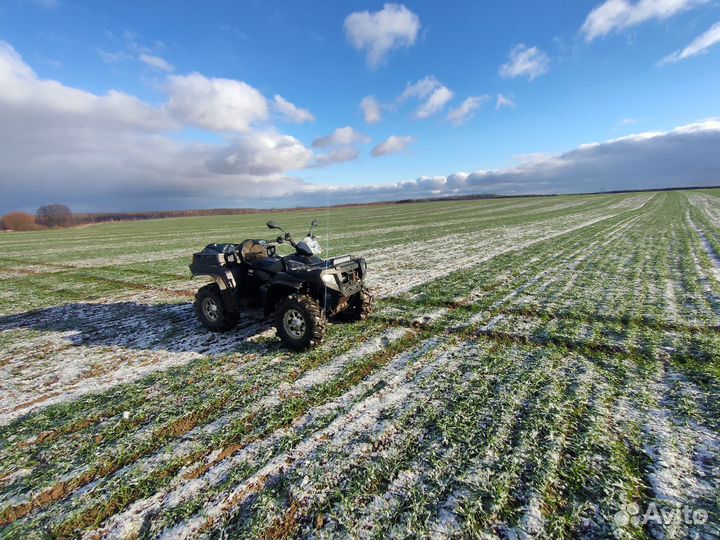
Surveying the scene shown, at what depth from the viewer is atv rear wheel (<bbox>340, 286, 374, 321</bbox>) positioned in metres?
6.66

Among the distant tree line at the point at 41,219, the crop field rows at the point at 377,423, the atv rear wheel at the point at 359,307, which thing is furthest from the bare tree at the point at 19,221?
the atv rear wheel at the point at 359,307

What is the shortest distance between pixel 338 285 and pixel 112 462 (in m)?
3.57

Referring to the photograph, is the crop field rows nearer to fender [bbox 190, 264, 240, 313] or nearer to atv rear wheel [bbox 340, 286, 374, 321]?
atv rear wheel [bbox 340, 286, 374, 321]

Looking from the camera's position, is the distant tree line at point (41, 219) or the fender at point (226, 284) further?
the distant tree line at point (41, 219)

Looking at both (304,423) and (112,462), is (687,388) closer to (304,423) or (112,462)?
(304,423)

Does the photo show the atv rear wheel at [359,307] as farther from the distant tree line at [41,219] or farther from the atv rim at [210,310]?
the distant tree line at [41,219]

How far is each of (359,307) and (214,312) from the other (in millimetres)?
2908

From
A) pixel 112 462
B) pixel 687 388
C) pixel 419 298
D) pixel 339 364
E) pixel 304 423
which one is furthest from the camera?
pixel 419 298

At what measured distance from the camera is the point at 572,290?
28.7ft

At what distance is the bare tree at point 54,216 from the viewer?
83125 mm

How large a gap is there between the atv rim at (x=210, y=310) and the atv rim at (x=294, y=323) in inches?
76.8

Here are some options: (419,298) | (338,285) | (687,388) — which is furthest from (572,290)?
(338,285)

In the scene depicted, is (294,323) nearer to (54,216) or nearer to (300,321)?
(300,321)

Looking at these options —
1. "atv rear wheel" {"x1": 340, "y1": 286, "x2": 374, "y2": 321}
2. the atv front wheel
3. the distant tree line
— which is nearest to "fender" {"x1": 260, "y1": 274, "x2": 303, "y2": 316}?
the atv front wheel
